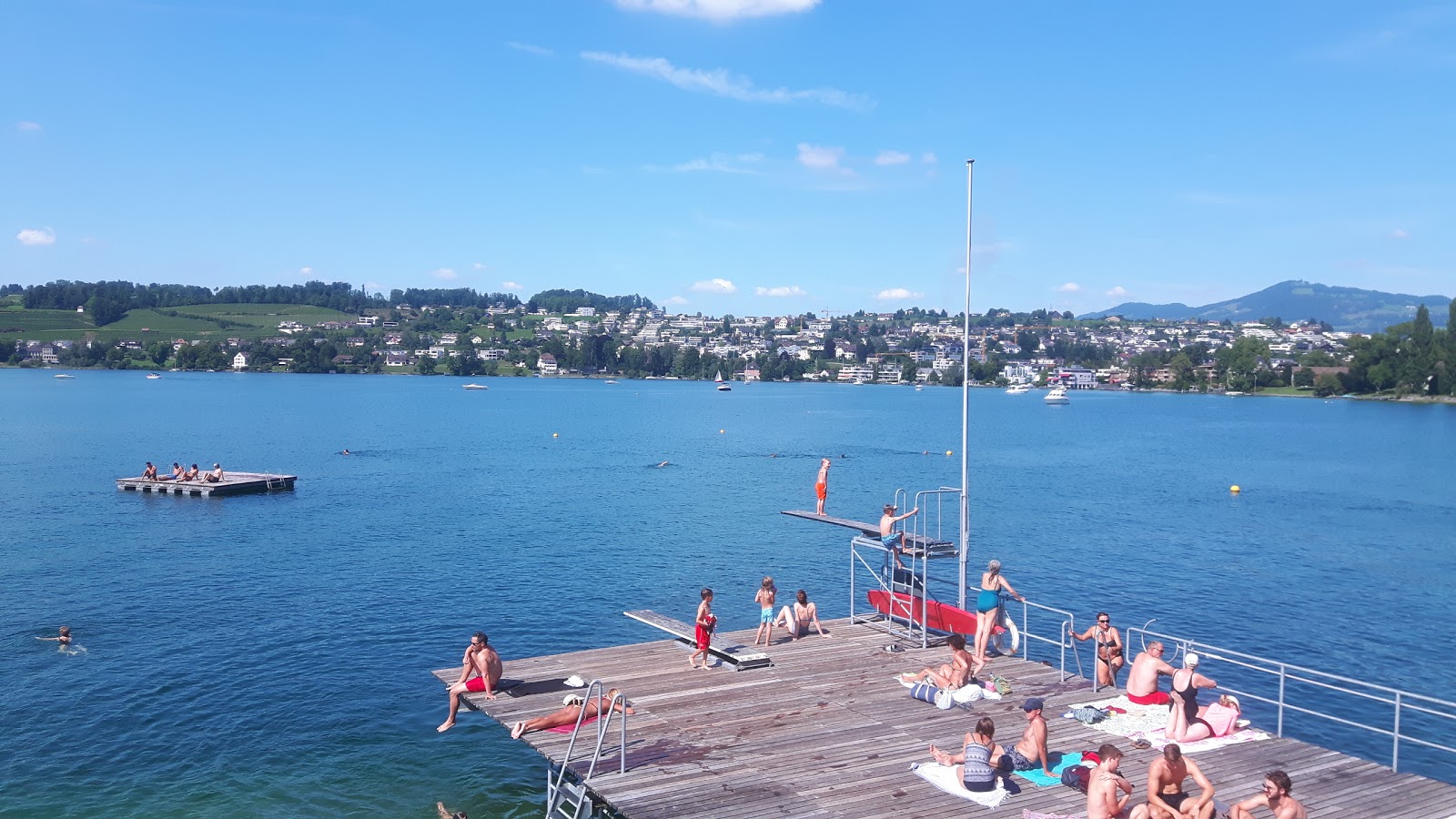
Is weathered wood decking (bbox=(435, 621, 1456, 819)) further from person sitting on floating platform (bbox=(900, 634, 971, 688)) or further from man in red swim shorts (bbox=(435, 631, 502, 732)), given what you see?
person sitting on floating platform (bbox=(900, 634, 971, 688))

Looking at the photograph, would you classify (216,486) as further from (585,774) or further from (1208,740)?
(1208,740)

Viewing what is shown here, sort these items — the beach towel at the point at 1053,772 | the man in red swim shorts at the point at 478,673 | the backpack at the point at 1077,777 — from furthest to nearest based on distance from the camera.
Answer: the man in red swim shorts at the point at 478,673 < the beach towel at the point at 1053,772 < the backpack at the point at 1077,777

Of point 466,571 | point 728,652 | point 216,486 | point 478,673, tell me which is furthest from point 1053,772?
point 216,486

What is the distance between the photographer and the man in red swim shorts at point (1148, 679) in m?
17.4

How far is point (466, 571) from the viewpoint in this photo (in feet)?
137

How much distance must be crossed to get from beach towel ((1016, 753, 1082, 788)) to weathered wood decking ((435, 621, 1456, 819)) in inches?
5.8

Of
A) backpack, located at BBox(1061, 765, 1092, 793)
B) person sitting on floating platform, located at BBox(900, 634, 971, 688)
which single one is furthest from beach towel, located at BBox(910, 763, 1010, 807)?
person sitting on floating platform, located at BBox(900, 634, 971, 688)

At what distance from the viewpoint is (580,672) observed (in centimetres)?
2023

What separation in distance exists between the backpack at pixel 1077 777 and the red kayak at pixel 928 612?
22.2 ft

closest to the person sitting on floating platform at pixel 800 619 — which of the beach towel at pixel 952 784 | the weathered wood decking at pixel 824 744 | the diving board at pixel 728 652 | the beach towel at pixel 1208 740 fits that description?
the weathered wood decking at pixel 824 744

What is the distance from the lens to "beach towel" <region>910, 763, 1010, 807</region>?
45.5 feet

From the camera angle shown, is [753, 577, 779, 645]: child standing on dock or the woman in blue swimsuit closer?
the woman in blue swimsuit

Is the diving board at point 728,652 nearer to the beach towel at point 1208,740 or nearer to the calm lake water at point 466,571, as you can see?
the calm lake water at point 466,571

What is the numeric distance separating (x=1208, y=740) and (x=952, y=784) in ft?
16.2
